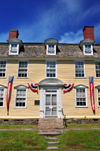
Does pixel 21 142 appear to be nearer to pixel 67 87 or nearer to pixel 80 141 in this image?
pixel 80 141

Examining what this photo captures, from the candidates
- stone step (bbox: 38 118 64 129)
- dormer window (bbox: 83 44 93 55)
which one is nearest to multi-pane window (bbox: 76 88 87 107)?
stone step (bbox: 38 118 64 129)

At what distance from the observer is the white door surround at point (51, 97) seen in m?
13.4

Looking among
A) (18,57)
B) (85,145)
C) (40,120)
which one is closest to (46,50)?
(18,57)

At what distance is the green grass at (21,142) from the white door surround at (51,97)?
14.2 feet

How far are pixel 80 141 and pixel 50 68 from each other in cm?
841

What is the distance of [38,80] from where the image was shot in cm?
1443

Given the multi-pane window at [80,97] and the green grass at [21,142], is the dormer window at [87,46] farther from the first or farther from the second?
the green grass at [21,142]

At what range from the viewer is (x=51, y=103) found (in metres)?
13.6

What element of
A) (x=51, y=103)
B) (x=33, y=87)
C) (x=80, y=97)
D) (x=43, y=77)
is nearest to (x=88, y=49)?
(x=80, y=97)

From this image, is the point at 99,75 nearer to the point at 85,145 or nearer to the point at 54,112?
the point at 54,112

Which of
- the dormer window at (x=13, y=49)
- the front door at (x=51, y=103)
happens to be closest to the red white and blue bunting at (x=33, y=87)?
the front door at (x=51, y=103)

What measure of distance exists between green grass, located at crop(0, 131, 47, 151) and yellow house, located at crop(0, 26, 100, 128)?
3.90 m

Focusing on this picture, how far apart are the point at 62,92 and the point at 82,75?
3.08m

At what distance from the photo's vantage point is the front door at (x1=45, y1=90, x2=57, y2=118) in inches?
528
